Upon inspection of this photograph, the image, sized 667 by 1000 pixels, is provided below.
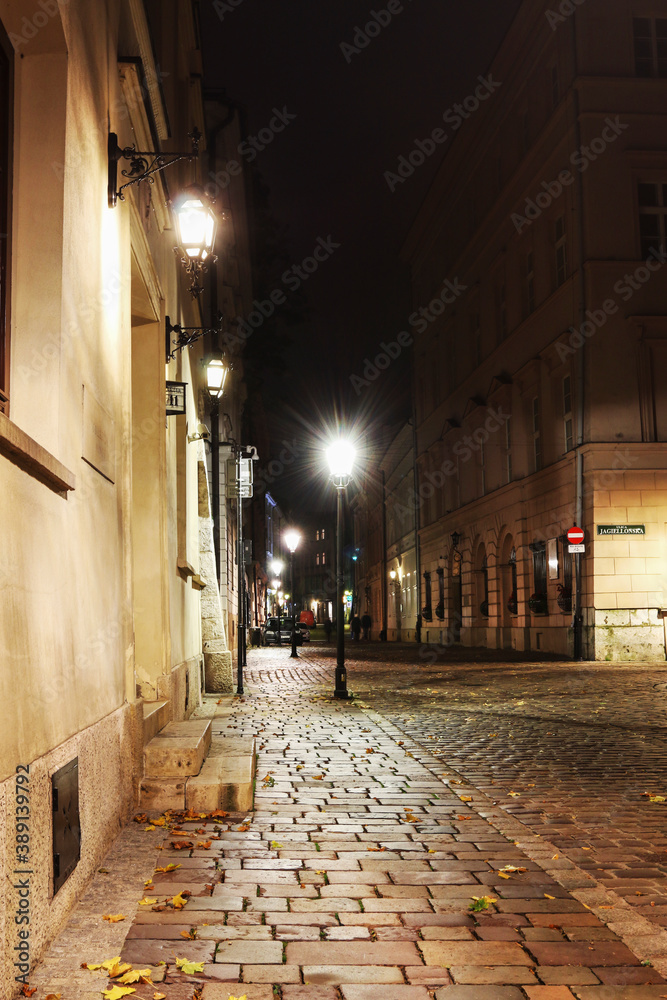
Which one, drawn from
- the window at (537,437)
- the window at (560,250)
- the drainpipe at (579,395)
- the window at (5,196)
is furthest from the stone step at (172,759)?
the window at (537,437)

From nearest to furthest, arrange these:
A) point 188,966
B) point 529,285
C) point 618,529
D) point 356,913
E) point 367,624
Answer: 1. point 188,966
2. point 356,913
3. point 618,529
4. point 529,285
5. point 367,624

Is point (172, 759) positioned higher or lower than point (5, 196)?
lower

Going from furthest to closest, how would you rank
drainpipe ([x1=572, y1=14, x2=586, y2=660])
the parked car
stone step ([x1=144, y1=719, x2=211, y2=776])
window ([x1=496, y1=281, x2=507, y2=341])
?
the parked car, window ([x1=496, y1=281, x2=507, y2=341]), drainpipe ([x1=572, y1=14, x2=586, y2=660]), stone step ([x1=144, y1=719, x2=211, y2=776])

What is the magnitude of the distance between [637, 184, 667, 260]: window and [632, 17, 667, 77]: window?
3202 millimetres

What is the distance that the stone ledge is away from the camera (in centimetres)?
335

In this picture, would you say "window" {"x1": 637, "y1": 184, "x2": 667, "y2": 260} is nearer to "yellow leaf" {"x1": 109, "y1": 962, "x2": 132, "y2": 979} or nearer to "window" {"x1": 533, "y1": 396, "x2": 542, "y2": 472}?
"window" {"x1": 533, "y1": 396, "x2": 542, "y2": 472}

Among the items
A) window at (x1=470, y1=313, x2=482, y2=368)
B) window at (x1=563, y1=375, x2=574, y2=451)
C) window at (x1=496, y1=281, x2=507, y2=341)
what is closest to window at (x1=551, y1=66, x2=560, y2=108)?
window at (x1=496, y1=281, x2=507, y2=341)

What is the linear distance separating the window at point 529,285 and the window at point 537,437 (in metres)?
3.07

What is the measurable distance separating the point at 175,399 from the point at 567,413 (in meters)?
18.9

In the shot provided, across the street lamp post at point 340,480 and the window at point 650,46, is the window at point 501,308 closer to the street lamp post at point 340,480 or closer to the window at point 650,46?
the window at point 650,46

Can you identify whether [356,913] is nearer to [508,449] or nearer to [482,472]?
[508,449]

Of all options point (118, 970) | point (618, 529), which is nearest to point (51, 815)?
point (118, 970)

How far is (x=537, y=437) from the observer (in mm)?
30281

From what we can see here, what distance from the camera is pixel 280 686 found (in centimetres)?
1881
